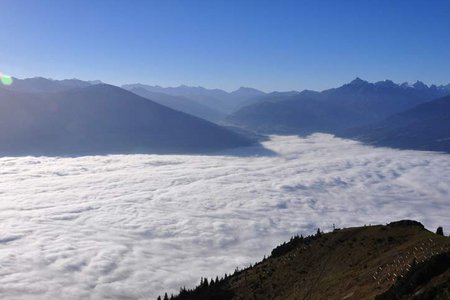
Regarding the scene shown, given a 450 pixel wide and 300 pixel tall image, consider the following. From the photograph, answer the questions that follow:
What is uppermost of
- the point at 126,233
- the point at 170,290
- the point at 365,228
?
the point at 126,233

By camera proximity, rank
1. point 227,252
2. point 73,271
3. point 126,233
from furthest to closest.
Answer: point 126,233 → point 227,252 → point 73,271

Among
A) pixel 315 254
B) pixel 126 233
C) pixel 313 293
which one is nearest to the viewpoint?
pixel 313 293

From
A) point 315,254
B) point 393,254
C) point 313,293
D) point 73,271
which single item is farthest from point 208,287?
point 73,271

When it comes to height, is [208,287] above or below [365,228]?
below

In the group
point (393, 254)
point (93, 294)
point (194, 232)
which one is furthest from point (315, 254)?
point (194, 232)

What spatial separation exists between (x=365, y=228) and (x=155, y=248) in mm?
111435

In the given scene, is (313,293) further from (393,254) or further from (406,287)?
(406,287)

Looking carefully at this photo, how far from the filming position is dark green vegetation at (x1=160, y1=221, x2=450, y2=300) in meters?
37.3

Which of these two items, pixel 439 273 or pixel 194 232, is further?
pixel 194 232

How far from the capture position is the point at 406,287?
1396 inches

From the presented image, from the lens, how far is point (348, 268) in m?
63.8

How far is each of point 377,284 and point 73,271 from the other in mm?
122168

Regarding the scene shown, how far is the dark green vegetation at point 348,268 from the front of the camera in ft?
122

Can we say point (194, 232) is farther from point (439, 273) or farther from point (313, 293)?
point (439, 273)
